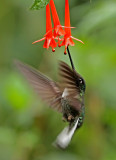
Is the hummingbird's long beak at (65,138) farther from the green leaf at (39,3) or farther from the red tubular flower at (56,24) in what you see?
the green leaf at (39,3)

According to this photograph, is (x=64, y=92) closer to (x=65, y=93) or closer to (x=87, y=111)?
(x=65, y=93)

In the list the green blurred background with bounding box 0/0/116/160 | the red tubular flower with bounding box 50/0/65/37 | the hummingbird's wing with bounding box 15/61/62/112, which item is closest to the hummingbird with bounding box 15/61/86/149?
the hummingbird's wing with bounding box 15/61/62/112

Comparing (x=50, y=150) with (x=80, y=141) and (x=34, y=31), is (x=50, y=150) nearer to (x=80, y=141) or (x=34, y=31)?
(x=80, y=141)

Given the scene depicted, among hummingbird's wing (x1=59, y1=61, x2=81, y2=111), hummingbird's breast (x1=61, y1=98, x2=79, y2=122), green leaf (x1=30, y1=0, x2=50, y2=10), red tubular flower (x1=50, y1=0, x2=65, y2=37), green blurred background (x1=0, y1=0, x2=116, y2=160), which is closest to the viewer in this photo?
green leaf (x1=30, y1=0, x2=50, y2=10)

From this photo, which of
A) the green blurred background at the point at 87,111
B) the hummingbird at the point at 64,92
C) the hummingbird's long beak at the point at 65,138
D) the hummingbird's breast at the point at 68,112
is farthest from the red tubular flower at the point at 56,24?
the green blurred background at the point at 87,111

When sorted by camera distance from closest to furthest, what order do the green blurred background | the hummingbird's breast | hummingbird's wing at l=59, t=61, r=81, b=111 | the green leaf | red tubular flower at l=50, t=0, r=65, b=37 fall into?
the green leaf < hummingbird's wing at l=59, t=61, r=81, b=111 < red tubular flower at l=50, t=0, r=65, b=37 < the hummingbird's breast < the green blurred background

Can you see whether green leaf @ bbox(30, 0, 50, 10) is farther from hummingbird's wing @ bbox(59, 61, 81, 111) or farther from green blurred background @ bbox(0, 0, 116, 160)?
green blurred background @ bbox(0, 0, 116, 160)

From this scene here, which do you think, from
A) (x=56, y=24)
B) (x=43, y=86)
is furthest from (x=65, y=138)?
(x=56, y=24)
